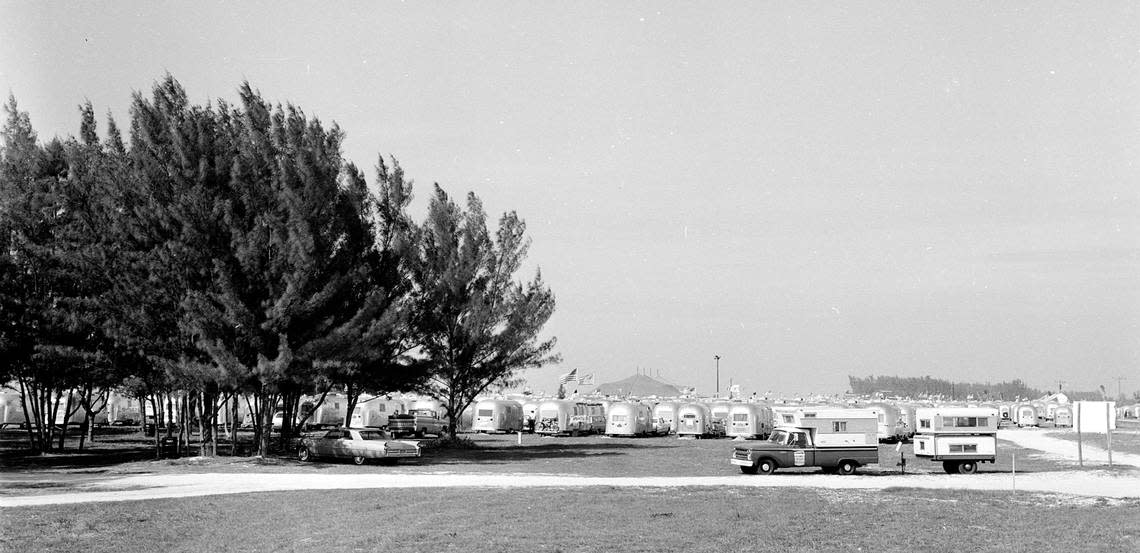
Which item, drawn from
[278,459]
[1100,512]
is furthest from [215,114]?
[1100,512]

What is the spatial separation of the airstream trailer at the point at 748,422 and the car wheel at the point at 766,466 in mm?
27301

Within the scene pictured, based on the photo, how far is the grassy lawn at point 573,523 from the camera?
14.5 metres

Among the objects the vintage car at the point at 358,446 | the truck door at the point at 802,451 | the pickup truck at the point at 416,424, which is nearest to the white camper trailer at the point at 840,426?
the truck door at the point at 802,451

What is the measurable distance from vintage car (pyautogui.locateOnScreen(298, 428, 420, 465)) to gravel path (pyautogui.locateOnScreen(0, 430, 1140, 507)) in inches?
165

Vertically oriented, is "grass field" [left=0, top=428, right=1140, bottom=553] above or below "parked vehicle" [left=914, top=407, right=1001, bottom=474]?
above

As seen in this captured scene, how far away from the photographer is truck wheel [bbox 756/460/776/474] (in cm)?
2917

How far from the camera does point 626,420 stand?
58.2 m

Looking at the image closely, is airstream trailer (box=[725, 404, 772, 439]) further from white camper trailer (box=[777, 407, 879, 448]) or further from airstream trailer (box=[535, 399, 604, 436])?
white camper trailer (box=[777, 407, 879, 448])

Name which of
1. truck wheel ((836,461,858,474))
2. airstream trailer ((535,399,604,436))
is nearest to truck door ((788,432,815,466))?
truck wheel ((836,461,858,474))

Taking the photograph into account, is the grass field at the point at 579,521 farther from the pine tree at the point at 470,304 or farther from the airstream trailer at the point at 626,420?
the airstream trailer at the point at 626,420

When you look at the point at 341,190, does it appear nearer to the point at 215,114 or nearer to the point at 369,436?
the point at 215,114

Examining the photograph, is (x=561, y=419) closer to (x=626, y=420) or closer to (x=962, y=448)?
(x=626, y=420)

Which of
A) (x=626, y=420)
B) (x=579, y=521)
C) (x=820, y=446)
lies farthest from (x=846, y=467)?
(x=626, y=420)

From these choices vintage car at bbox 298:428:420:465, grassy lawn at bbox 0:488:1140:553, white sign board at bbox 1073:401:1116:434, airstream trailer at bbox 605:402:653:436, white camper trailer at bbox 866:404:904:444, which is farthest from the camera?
airstream trailer at bbox 605:402:653:436
